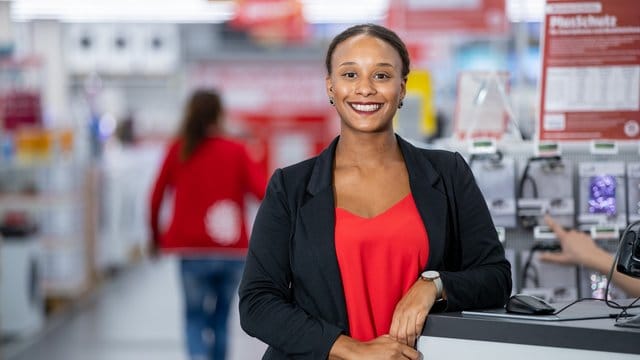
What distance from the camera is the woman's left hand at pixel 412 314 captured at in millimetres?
2445

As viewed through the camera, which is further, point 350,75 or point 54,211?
point 54,211

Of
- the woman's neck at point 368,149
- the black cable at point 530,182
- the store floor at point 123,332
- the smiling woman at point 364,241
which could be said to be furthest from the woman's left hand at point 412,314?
the store floor at point 123,332

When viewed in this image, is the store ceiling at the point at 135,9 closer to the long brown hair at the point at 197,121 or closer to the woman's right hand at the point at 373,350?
the long brown hair at the point at 197,121

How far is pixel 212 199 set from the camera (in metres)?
5.98

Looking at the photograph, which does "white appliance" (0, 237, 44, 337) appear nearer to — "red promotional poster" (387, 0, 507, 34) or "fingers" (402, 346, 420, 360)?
"red promotional poster" (387, 0, 507, 34)

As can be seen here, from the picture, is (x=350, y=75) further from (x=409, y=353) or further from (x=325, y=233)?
(x=409, y=353)

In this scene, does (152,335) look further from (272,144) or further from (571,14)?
(272,144)

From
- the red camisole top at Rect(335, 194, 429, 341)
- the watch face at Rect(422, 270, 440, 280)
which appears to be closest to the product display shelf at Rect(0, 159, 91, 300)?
the red camisole top at Rect(335, 194, 429, 341)

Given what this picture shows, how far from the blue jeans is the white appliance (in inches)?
95.9

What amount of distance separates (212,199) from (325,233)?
3464mm

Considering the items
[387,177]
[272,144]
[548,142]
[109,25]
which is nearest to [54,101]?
[109,25]

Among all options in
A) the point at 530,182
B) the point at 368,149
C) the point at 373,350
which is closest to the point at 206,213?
the point at 530,182

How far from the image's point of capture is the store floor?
25.3 ft

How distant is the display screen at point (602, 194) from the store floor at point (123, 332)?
13.1 feet
